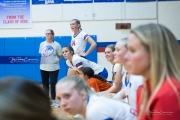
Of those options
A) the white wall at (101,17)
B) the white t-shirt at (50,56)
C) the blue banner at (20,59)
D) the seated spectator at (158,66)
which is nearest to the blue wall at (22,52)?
the blue banner at (20,59)

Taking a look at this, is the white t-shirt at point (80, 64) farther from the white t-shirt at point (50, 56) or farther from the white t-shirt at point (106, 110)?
the white t-shirt at point (106, 110)

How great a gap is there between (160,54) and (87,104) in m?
0.66

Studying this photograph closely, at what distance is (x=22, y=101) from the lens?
655 mm

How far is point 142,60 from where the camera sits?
122 centimetres

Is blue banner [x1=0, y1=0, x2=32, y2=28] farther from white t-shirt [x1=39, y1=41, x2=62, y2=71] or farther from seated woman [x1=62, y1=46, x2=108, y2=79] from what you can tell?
seated woman [x1=62, y1=46, x2=108, y2=79]

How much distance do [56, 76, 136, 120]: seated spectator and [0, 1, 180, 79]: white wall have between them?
588 centimetres

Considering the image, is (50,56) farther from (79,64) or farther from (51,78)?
(79,64)

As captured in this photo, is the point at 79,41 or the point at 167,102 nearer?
the point at 167,102

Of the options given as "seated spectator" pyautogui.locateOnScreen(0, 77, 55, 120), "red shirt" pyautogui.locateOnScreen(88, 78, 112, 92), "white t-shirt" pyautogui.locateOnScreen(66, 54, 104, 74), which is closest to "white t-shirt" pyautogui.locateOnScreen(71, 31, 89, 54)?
"white t-shirt" pyautogui.locateOnScreen(66, 54, 104, 74)

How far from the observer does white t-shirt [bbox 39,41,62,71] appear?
17.8ft

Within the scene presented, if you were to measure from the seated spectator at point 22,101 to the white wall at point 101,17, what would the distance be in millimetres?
6942

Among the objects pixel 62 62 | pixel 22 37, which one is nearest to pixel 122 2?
pixel 62 62

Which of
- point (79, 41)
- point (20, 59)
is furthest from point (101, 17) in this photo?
point (79, 41)

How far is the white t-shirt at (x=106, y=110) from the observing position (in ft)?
5.27
